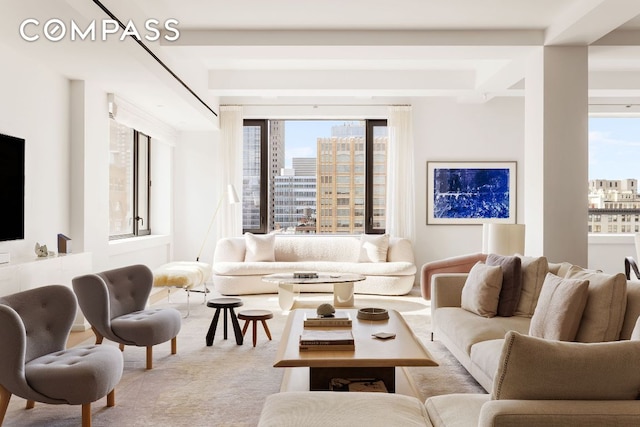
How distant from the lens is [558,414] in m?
1.54

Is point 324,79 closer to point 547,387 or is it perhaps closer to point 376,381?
point 376,381

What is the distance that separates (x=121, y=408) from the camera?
3.13 metres

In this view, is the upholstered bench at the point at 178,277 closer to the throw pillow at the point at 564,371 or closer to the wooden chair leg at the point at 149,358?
the wooden chair leg at the point at 149,358

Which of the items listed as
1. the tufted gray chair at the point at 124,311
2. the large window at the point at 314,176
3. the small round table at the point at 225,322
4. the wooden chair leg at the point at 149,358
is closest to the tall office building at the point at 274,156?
the large window at the point at 314,176

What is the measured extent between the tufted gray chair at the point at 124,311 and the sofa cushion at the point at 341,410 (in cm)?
185

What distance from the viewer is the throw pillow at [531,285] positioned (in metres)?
3.89

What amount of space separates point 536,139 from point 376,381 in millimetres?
3265

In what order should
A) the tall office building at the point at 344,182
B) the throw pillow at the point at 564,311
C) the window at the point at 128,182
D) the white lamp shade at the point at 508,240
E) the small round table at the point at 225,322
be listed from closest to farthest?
the throw pillow at the point at 564,311, the small round table at the point at 225,322, the white lamp shade at the point at 508,240, the window at the point at 128,182, the tall office building at the point at 344,182

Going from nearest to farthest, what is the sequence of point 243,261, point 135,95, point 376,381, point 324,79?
point 376,381 < point 135,95 < point 324,79 < point 243,261

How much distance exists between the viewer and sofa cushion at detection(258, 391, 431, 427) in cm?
197

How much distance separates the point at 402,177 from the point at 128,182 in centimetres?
404

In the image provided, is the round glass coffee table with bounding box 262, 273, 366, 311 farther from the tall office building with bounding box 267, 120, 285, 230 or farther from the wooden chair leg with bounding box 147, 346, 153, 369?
the tall office building with bounding box 267, 120, 285, 230

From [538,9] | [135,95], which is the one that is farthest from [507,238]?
[135,95]

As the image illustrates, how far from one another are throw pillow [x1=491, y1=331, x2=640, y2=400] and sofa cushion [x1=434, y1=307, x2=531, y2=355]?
1.78m
